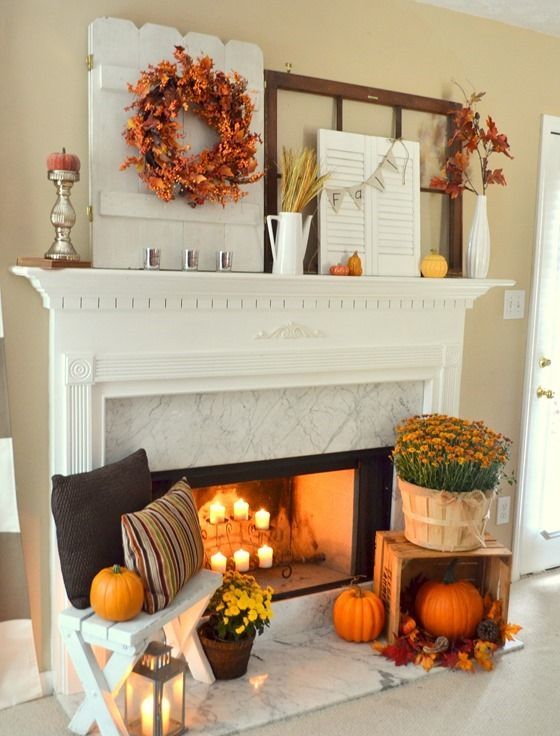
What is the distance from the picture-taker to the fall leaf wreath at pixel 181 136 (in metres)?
2.34

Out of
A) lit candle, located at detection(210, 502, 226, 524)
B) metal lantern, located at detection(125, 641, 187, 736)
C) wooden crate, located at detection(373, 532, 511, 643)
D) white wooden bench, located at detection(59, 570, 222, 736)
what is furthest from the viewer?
lit candle, located at detection(210, 502, 226, 524)

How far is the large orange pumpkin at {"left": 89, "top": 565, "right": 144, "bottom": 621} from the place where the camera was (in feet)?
6.91

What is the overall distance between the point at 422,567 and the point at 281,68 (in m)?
1.87

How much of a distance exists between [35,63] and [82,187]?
359 mm

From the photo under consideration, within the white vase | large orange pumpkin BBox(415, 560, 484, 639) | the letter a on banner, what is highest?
the letter a on banner

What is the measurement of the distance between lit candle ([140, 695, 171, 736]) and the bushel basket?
3.37ft

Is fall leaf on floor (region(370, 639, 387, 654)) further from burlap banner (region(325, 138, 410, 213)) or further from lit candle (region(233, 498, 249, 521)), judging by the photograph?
burlap banner (region(325, 138, 410, 213))

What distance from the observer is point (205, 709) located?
245cm

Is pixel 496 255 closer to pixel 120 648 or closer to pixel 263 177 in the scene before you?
pixel 263 177

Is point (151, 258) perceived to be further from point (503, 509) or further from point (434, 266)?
point (503, 509)

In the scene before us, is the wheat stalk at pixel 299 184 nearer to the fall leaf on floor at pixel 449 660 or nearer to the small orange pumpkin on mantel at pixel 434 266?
the small orange pumpkin on mantel at pixel 434 266

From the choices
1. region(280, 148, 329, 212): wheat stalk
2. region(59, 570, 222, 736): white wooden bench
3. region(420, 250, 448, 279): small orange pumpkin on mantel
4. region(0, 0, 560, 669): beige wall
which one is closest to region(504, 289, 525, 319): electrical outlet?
region(0, 0, 560, 669): beige wall

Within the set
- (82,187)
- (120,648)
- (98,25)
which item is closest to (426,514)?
(120,648)

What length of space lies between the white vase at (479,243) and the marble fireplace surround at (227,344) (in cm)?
6
